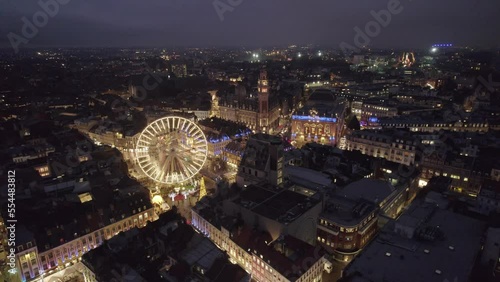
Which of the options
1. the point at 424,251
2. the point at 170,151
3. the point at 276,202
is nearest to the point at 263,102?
the point at 170,151

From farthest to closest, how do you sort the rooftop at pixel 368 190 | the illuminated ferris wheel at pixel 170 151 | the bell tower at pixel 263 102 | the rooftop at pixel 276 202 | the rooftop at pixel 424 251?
1. the bell tower at pixel 263 102
2. the illuminated ferris wheel at pixel 170 151
3. the rooftop at pixel 368 190
4. the rooftop at pixel 276 202
5. the rooftop at pixel 424 251

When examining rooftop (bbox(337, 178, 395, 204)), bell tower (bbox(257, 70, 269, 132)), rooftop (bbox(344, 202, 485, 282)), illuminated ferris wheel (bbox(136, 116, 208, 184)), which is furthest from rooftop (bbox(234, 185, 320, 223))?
bell tower (bbox(257, 70, 269, 132))

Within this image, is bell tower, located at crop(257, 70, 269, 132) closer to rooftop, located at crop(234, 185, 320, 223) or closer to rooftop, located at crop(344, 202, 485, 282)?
rooftop, located at crop(234, 185, 320, 223)

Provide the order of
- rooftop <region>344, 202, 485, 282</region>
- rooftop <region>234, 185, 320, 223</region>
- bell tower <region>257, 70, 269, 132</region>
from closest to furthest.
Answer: rooftop <region>344, 202, 485, 282</region>
rooftop <region>234, 185, 320, 223</region>
bell tower <region>257, 70, 269, 132</region>

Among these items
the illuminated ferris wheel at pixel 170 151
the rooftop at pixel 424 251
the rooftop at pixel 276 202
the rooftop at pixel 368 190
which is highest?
the illuminated ferris wheel at pixel 170 151

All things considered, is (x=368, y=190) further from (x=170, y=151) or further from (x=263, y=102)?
(x=263, y=102)

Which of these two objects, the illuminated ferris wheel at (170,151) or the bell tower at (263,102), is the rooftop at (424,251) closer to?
the illuminated ferris wheel at (170,151)

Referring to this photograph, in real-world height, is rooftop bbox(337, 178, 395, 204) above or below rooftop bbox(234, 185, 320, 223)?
below

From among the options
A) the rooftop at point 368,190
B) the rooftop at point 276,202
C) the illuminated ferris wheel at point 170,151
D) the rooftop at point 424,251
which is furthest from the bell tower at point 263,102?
the rooftop at point 424,251

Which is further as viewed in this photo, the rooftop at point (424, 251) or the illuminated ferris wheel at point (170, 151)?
the illuminated ferris wheel at point (170, 151)
